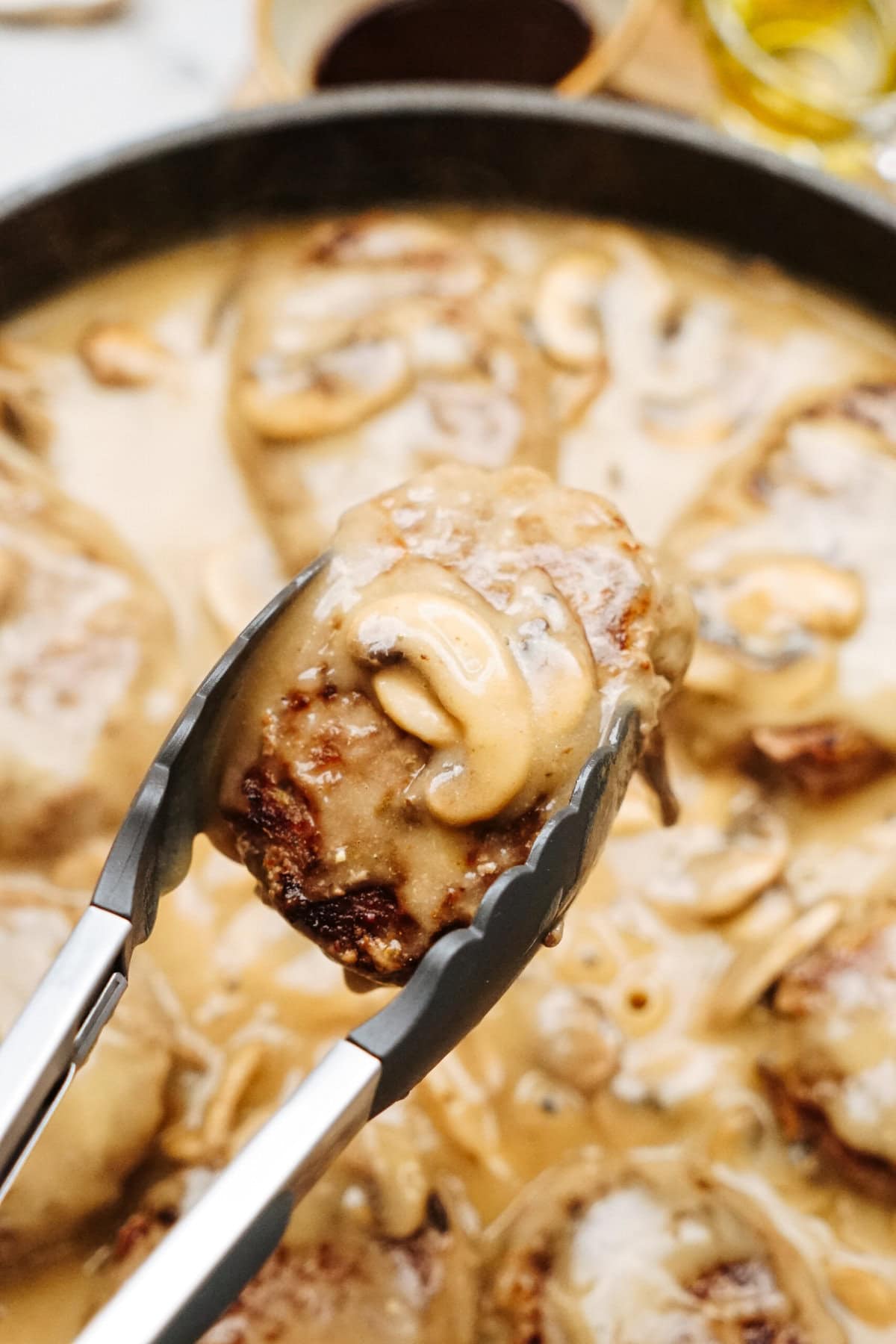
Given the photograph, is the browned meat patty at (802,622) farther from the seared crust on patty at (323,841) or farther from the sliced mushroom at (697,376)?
the seared crust on patty at (323,841)

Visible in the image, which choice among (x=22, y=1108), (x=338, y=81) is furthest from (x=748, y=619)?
(x=338, y=81)

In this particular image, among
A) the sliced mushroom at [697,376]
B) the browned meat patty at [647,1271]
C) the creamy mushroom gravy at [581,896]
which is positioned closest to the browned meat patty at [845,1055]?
the creamy mushroom gravy at [581,896]

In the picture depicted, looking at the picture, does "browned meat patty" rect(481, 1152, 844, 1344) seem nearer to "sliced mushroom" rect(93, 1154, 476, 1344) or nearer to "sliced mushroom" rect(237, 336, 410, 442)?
"sliced mushroom" rect(93, 1154, 476, 1344)

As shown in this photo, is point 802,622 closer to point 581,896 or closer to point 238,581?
point 581,896

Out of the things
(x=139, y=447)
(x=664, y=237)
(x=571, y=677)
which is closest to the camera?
(x=571, y=677)

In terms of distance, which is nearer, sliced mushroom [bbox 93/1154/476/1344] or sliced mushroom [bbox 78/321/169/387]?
sliced mushroom [bbox 93/1154/476/1344]

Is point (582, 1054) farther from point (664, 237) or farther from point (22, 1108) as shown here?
point (664, 237)

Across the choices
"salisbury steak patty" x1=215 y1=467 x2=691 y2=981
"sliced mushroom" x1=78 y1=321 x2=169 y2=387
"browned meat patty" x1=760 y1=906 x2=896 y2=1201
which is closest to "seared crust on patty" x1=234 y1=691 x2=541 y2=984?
"salisbury steak patty" x1=215 y1=467 x2=691 y2=981
